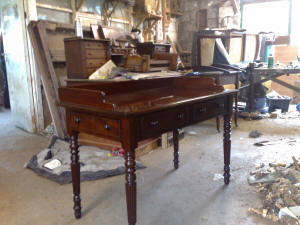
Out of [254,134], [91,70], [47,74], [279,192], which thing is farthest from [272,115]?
[47,74]

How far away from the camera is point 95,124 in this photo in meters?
1.66

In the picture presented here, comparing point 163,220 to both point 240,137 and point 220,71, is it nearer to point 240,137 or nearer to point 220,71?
point 240,137

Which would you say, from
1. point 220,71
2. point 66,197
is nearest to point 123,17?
point 220,71

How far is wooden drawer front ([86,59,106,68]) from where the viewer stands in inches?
130

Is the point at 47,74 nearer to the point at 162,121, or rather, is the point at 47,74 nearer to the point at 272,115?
the point at 162,121

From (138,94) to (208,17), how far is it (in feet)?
20.7

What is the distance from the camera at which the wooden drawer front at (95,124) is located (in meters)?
1.55

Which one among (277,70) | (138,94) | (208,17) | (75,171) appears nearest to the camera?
(75,171)

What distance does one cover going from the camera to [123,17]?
19.5 feet

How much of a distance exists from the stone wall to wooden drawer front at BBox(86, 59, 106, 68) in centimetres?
507

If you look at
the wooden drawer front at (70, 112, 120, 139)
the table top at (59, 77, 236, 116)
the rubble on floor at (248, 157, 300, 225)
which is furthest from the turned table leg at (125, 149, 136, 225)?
the rubble on floor at (248, 157, 300, 225)

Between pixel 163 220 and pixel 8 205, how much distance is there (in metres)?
1.26

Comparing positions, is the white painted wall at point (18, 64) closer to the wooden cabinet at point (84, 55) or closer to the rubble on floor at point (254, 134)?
the wooden cabinet at point (84, 55)

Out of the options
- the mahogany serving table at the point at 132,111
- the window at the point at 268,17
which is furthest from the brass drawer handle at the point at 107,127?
the window at the point at 268,17
